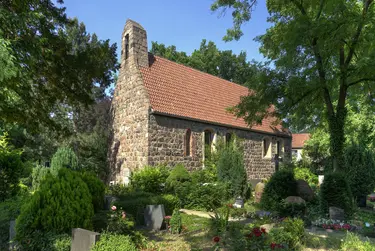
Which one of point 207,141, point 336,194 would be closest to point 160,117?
point 207,141

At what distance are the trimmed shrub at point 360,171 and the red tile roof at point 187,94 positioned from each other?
5.33 m

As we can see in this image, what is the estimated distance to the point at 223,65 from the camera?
40906 millimetres

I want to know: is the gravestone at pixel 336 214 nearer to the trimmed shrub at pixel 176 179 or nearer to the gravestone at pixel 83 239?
the trimmed shrub at pixel 176 179

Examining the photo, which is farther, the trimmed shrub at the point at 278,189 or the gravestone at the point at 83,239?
the trimmed shrub at the point at 278,189

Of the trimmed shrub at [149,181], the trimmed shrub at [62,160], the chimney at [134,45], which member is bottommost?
the trimmed shrub at [149,181]

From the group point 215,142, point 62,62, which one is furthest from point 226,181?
point 62,62

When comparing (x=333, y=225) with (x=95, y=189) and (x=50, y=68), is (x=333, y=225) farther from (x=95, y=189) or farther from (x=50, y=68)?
(x=50, y=68)

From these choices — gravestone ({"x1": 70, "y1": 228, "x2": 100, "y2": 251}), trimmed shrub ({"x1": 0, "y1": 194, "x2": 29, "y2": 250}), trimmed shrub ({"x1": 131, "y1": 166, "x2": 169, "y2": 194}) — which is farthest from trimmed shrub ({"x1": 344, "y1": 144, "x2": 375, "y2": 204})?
trimmed shrub ({"x1": 0, "y1": 194, "x2": 29, "y2": 250})

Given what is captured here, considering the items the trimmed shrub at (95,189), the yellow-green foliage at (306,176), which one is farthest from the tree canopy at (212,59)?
the trimmed shrub at (95,189)

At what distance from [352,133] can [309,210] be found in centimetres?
1530

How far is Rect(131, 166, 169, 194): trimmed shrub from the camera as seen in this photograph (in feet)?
42.5

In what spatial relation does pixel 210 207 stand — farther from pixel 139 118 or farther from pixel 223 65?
pixel 223 65

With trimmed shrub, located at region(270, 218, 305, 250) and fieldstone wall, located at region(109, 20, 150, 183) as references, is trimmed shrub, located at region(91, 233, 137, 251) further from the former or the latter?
fieldstone wall, located at region(109, 20, 150, 183)

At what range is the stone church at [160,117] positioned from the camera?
50.6 ft
